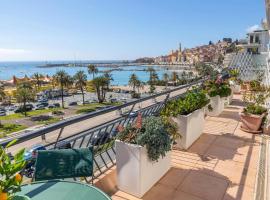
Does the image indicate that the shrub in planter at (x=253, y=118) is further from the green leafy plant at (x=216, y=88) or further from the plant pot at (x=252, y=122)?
the green leafy plant at (x=216, y=88)

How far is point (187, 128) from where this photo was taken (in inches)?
154

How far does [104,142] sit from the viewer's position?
10.7ft

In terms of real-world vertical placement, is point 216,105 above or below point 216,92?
below

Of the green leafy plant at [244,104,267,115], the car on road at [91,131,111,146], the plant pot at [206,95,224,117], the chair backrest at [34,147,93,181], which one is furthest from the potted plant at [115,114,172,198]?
the plant pot at [206,95,224,117]

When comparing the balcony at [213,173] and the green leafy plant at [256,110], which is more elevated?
the green leafy plant at [256,110]

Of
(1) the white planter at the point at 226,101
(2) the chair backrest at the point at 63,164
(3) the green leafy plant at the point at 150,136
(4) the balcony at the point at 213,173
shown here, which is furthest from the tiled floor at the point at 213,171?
(1) the white planter at the point at 226,101

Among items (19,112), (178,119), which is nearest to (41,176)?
(178,119)

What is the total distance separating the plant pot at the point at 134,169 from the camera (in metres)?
2.65

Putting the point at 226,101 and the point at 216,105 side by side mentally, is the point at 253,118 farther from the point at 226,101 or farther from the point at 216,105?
the point at 226,101

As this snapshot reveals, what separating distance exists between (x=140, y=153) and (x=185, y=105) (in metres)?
1.78

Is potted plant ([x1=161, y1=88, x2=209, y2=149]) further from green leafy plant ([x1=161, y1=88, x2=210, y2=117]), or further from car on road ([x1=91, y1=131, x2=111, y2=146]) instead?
car on road ([x1=91, y1=131, x2=111, y2=146])

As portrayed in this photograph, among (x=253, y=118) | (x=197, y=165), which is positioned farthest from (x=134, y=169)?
(x=253, y=118)

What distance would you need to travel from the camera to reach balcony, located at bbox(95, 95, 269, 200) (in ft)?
9.14

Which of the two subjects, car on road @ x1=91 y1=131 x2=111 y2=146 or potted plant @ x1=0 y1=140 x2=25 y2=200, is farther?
Answer: car on road @ x1=91 y1=131 x2=111 y2=146
